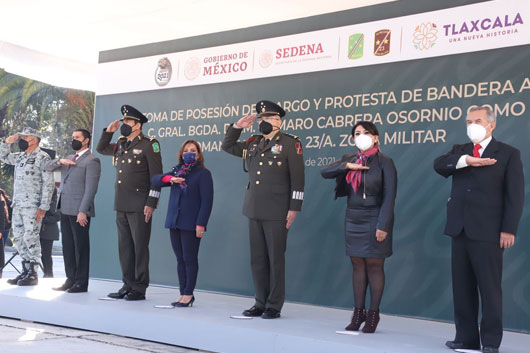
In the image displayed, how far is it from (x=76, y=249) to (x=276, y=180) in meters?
2.15

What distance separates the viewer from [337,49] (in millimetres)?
6457

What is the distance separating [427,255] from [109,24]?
13.8 ft

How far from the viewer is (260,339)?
436 centimetres

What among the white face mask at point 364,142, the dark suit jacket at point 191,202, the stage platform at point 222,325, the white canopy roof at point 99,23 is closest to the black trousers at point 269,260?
the stage platform at point 222,325

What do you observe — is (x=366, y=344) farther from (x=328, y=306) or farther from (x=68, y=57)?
(x=68, y=57)

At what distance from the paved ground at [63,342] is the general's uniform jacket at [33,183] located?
150 centimetres

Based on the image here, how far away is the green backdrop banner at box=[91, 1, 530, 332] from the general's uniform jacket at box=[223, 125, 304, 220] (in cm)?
120

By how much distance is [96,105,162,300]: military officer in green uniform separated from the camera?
19.4ft

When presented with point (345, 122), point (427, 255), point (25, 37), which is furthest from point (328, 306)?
point (25, 37)

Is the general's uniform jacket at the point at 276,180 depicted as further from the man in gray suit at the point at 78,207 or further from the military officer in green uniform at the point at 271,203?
the man in gray suit at the point at 78,207

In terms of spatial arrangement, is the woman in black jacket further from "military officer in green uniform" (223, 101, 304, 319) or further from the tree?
the tree

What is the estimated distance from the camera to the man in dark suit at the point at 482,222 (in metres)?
3.92

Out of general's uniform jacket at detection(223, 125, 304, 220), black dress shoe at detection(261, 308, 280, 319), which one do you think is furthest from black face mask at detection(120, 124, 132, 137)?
black dress shoe at detection(261, 308, 280, 319)

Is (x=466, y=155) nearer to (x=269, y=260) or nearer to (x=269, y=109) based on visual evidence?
(x=269, y=109)
